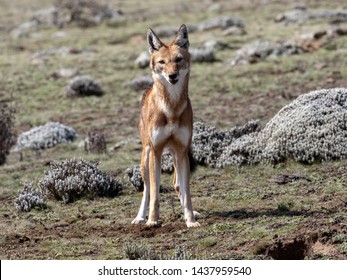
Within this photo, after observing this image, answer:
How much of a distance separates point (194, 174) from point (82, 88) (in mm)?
13348

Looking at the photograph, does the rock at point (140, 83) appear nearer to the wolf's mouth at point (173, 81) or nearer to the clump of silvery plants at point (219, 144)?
the clump of silvery plants at point (219, 144)

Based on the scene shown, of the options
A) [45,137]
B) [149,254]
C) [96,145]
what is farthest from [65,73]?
[149,254]

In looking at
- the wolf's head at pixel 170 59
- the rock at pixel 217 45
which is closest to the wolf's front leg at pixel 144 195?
the wolf's head at pixel 170 59

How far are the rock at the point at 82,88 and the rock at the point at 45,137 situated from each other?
240 inches

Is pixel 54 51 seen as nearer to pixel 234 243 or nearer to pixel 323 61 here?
pixel 323 61

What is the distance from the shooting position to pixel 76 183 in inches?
527

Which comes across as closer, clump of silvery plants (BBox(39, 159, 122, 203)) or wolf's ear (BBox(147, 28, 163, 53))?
wolf's ear (BBox(147, 28, 163, 53))

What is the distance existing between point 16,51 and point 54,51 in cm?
335

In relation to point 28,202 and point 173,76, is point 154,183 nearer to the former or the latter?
point 173,76

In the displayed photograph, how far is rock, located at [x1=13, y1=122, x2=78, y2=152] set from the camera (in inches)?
805

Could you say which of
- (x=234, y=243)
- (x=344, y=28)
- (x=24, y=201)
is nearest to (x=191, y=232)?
(x=234, y=243)

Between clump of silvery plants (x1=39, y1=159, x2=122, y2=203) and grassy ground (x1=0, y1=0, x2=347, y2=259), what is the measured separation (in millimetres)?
254

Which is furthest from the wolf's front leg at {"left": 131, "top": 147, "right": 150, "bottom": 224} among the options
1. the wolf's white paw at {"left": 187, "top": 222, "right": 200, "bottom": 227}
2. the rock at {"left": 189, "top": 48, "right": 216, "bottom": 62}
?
the rock at {"left": 189, "top": 48, "right": 216, "bottom": 62}

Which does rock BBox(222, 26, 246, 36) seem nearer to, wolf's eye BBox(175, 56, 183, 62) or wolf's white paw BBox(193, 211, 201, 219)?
wolf's white paw BBox(193, 211, 201, 219)
